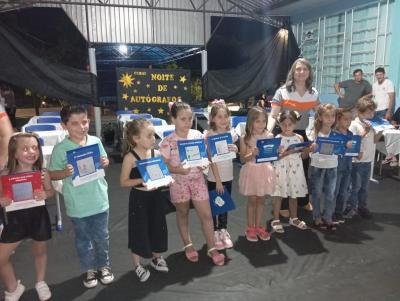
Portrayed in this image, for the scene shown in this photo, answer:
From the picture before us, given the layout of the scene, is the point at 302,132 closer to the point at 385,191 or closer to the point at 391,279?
the point at 391,279

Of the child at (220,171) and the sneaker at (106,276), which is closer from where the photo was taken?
the sneaker at (106,276)

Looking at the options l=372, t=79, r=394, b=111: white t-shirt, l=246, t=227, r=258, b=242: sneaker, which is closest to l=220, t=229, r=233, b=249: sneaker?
l=246, t=227, r=258, b=242: sneaker

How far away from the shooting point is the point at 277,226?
3.43 meters

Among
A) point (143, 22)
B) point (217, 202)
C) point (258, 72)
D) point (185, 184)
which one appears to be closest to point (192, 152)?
point (185, 184)

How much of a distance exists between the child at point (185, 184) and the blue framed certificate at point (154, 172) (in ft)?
0.64

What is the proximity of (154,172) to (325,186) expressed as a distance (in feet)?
6.04

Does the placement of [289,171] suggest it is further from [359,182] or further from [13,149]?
[13,149]

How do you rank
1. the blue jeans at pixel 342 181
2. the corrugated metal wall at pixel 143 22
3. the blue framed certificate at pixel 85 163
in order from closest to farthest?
the blue framed certificate at pixel 85 163
the blue jeans at pixel 342 181
the corrugated metal wall at pixel 143 22

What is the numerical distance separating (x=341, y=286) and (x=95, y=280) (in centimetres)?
181

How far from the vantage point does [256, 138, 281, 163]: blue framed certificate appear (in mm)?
2859

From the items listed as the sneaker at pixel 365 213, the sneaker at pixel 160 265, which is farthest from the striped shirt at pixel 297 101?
the sneaker at pixel 160 265

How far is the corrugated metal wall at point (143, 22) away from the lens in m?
8.70

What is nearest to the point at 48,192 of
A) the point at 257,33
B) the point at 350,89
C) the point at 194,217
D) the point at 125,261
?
the point at 125,261

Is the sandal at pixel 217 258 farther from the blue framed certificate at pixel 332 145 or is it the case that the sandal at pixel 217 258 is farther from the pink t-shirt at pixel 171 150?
the blue framed certificate at pixel 332 145
